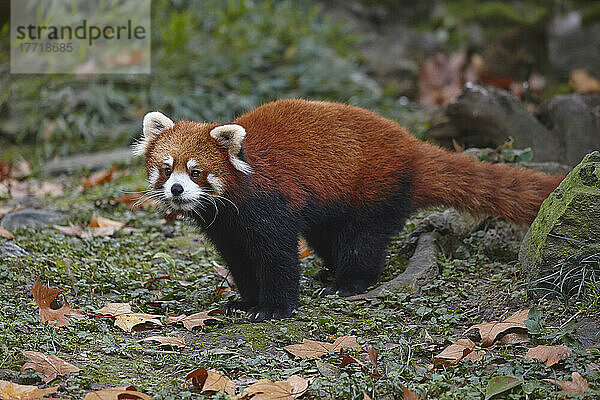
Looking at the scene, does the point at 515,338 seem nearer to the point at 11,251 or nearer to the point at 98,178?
the point at 11,251

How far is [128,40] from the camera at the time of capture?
10070mm

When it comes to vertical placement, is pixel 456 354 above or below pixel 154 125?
below

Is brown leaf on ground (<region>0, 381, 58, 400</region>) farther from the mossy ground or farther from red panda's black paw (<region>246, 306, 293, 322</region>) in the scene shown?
red panda's black paw (<region>246, 306, 293, 322</region>)

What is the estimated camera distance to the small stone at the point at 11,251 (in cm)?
491

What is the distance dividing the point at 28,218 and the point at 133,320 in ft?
8.13

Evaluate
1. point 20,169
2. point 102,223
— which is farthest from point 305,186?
point 20,169

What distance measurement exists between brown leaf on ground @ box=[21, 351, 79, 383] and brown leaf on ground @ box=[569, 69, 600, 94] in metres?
7.89

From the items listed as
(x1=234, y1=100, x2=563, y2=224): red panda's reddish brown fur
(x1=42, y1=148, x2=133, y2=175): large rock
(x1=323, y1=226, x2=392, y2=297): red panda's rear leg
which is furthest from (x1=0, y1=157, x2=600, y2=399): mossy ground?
(x1=42, y1=148, x2=133, y2=175): large rock

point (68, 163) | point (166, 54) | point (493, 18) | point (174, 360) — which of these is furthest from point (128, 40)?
point (174, 360)

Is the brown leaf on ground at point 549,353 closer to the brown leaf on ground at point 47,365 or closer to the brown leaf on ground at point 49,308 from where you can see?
the brown leaf on ground at point 47,365

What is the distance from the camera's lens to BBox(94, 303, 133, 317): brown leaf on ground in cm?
423

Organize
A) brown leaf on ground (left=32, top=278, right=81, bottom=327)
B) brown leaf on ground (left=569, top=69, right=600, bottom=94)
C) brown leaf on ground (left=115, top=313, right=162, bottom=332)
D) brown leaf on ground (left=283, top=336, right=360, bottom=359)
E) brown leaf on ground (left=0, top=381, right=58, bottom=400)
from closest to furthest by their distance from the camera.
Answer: brown leaf on ground (left=0, top=381, right=58, bottom=400)
brown leaf on ground (left=283, top=336, right=360, bottom=359)
brown leaf on ground (left=32, top=278, right=81, bottom=327)
brown leaf on ground (left=115, top=313, right=162, bottom=332)
brown leaf on ground (left=569, top=69, right=600, bottom=94)

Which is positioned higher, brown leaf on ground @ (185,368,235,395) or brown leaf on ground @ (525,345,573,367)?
brown leaf on ground @ (525,345,573,367)

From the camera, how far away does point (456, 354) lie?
360 centimetres
